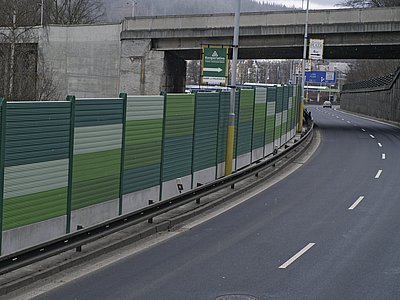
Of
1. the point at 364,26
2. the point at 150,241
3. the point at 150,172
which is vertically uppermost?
the point at 364,26

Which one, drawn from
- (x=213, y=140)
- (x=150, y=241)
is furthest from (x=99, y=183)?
(x=213, y=140)

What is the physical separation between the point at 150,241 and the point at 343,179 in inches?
445

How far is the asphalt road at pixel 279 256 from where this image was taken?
372 inches

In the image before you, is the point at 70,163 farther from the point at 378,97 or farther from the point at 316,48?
the point at 378,97

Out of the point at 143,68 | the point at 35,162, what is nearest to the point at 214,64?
the point at 35,162

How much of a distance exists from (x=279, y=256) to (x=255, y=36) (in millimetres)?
36071

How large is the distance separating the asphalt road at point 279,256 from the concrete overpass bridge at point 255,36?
25.9 m

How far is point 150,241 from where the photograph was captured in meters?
12.6

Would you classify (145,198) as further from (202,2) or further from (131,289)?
(202,2)

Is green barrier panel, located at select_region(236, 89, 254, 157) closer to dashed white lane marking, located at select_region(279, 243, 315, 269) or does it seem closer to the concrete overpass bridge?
dashed white lane marking, located at select_region(279, 243, 315, 269)

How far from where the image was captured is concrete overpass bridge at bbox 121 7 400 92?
143 ft

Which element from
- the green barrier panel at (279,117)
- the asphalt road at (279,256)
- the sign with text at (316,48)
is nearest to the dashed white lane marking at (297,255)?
the asphalt road at (279,256)

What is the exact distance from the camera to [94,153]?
12.1 m

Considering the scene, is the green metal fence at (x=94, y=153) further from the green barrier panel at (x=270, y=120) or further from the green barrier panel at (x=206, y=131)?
the green barrier panel at (x=270, y=120)
